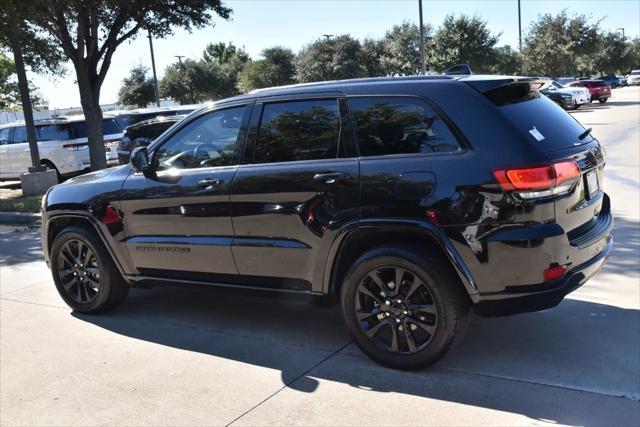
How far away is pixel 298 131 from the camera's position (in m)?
4.32

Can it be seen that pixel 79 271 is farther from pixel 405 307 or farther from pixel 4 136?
pixel 4 136

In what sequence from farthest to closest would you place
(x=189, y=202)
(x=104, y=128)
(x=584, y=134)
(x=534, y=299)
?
(x=104, y=128)
(x=189, y=202)
(x=584, y=134)
(x=534, y=299)

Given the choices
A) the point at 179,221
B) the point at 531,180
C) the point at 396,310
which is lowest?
the point at 396,310

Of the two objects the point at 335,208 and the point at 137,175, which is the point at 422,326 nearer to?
the point at 335,208

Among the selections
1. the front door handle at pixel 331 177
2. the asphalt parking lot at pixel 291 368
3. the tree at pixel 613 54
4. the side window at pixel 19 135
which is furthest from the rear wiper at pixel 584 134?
the tree at pixel 613 54

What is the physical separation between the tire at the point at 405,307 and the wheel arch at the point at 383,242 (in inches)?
3.4

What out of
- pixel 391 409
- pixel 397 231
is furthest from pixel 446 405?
pixel 397 231

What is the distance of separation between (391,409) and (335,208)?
4.24 feet

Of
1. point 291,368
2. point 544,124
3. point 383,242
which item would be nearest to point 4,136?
point 291,368

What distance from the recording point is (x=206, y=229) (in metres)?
4.59

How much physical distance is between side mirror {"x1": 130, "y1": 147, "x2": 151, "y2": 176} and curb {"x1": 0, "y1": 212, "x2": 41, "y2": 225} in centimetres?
703

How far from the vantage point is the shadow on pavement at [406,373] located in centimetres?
371

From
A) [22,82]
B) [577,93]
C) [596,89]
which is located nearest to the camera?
[22,82]

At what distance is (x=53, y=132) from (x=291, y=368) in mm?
13981
